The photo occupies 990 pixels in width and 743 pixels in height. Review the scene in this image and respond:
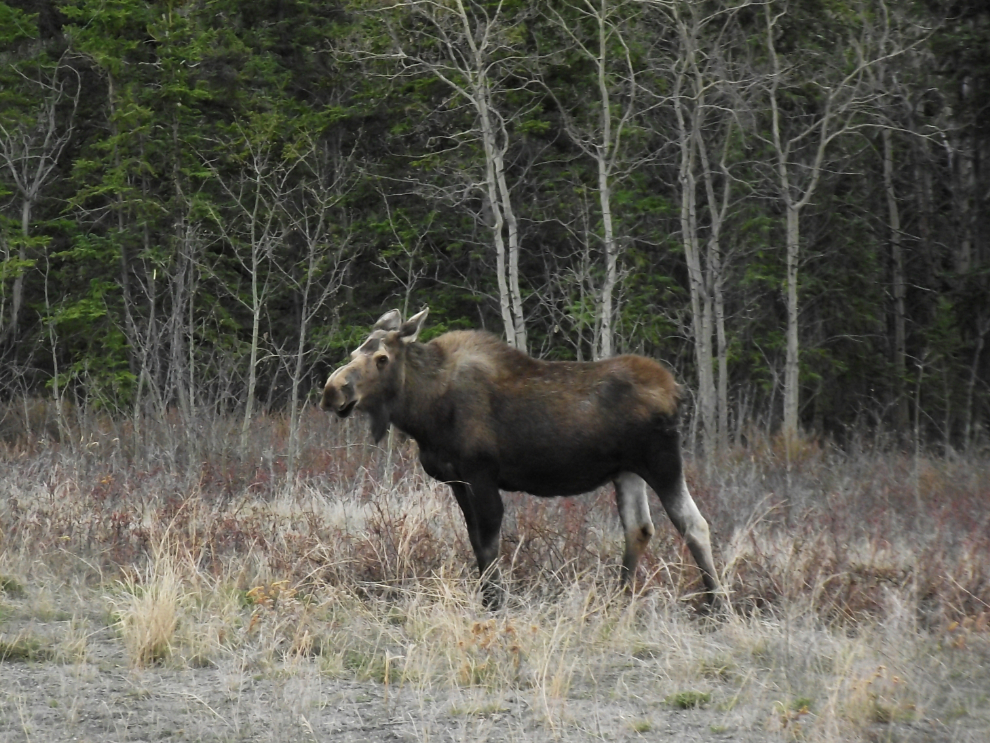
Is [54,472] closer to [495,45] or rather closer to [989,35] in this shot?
[495,45]

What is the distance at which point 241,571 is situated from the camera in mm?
7668

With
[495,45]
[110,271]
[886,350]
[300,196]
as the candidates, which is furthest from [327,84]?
[886,350]

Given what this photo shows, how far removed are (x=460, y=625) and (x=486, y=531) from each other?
1080 mm

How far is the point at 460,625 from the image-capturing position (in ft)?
20.8

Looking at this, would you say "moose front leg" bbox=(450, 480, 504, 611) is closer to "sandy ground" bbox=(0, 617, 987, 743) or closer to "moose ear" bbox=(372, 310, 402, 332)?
"moose ear" bbox=(372, 310, 402, 332)

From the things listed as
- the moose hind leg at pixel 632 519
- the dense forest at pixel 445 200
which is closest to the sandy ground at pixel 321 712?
the moose hind leg at pixel 632 519

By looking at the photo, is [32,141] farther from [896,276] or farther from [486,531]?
[486,531]

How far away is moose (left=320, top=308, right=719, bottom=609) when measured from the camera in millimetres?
7344

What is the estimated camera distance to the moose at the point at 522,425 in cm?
734

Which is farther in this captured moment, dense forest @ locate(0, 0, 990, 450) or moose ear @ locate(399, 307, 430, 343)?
dense forest @ locate(0, 0, 990, 450)

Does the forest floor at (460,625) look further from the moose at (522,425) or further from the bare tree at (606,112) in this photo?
the bare tree at (606,112)

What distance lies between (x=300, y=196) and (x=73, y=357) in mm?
6418

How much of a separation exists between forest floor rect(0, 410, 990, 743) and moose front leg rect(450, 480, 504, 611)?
13 cm

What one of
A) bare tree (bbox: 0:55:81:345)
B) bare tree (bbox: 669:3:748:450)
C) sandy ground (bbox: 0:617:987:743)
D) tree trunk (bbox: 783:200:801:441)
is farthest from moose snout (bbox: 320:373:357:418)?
bare tree (bbox: 0:55:81:345)
